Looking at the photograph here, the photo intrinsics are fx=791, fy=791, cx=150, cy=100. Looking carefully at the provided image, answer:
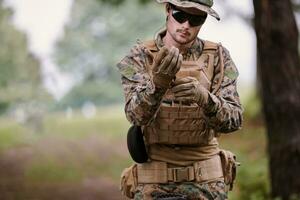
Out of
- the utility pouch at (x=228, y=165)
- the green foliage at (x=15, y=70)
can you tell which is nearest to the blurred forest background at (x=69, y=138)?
the green foliage at (x=15, y=70)

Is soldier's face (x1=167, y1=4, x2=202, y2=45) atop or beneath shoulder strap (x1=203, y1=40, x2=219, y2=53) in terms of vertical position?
atop

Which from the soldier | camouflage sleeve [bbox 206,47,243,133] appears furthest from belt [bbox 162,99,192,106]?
camouflage sleeve [bbox 206,47,243,133]

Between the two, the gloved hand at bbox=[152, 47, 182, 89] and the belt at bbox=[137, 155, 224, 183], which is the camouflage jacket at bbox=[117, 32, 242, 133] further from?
the belt at bbox=[137, 155, 224, 183]

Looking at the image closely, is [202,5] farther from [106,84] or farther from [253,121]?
[106,84]

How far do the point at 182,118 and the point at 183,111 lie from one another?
0.13 ft

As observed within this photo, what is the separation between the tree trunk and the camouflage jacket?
4946 mm

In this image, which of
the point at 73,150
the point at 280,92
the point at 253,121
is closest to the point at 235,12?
the point at 253,121

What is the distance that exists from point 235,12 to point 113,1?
6432 mm


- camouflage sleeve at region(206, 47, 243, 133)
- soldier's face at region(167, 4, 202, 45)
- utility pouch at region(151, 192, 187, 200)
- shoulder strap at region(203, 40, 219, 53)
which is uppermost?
soldier's face at region(167, 4, 202, 45)

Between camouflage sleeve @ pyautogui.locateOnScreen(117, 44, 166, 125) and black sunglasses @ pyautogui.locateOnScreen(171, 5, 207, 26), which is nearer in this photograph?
camouflage sleeve @ pyautogui.locateOnScreen(117, 44, 166, 125)

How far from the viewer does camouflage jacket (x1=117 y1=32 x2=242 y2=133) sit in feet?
13.1

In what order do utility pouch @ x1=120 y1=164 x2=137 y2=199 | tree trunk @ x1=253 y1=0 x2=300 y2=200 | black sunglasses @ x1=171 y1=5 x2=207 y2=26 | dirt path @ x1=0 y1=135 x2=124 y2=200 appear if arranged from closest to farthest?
1. black sunglasses @ x1=171 y1=5 x2=207 y2=26
2. utility pouch @ x1=120 y1=164 x2=137 y2=199
3. tree trunk @ x1=253 y1=0 x2=300 y2=200
4. dirt path @ x1=0 y1=135 x2=124 y2=200

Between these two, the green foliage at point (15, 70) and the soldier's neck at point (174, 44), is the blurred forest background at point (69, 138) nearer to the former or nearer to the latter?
the green foliage at point (15, 70)

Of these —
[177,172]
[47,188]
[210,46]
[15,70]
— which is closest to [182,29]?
[210,46]
